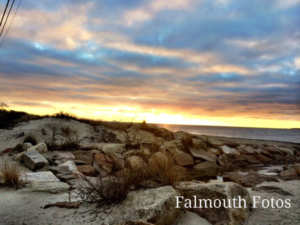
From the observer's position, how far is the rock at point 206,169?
697 centimetres

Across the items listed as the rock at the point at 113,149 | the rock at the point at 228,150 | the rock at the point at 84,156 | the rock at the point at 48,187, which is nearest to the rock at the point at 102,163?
the rock at the point at 84,156

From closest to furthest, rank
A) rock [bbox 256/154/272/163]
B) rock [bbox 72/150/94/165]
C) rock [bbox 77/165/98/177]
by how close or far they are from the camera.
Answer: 1. rock [bbox 77/165/98/177]
2. rock [bbox 72/150/94/165]
3. rock [bbox 256/154/272/163]

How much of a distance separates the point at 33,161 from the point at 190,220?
3.90 meters

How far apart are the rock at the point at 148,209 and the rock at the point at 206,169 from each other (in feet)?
14.4

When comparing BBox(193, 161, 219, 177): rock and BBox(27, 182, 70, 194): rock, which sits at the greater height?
BBox(27, 182, 70, 194): rock

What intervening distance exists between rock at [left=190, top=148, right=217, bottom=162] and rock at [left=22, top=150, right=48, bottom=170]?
214 inches

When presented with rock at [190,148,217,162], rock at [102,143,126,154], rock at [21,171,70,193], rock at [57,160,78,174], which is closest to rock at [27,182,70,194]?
rock at [21,171,70,193]

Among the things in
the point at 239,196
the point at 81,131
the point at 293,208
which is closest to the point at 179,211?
the point at 239,196

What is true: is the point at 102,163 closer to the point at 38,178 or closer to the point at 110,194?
the point at 38,178

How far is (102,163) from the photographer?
19.7ft

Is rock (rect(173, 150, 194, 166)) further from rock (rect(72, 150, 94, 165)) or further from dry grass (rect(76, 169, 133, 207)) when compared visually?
dry grass (rect(76, 169, 133, 207))

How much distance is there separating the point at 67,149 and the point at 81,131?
6.86 ft

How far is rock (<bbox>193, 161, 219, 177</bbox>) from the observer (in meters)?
6.97

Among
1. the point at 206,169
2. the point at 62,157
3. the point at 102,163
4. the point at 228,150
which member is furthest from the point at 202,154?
the point at 62,157
